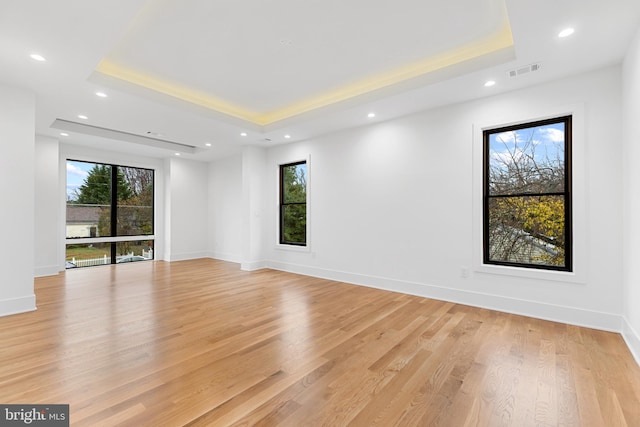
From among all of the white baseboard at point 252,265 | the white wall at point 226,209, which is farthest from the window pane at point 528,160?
the white wall at point 226,209

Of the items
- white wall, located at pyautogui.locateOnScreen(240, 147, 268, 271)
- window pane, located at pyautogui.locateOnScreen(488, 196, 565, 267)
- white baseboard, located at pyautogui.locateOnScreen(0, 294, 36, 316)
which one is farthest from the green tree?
window pane, located at pyautogui.locateOnScreen(488, 196, 565, 267)

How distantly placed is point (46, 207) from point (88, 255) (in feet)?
4.55

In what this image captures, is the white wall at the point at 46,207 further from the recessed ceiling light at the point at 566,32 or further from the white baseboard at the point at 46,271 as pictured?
the recessed ceiling light at the point at 566,32

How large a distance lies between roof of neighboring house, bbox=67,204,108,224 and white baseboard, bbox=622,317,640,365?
895 centimetres

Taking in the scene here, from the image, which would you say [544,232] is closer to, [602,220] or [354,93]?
[602,220]

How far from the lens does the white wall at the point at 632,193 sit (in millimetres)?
2473

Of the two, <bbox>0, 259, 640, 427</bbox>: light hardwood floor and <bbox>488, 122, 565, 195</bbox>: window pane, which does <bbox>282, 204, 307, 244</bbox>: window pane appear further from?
<bbox>488, 122, 565, 195</bbox>: window pane

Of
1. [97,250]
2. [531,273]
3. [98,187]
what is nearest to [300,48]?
[531,273]

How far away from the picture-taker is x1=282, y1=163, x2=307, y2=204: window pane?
6.21 m

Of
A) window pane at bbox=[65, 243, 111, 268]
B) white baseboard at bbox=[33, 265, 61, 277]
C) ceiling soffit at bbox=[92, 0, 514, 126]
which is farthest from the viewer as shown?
window pane at bbox=[65, 243, 111, 268]

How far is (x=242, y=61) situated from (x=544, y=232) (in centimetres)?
416

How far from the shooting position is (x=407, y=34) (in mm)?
2975

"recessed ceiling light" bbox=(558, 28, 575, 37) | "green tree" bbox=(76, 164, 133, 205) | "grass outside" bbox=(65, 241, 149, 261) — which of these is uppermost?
"recessed ceiling light" bbox=(558, 28, 575, 37)

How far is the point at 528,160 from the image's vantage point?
3.66 metres
